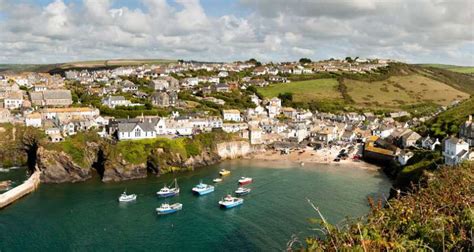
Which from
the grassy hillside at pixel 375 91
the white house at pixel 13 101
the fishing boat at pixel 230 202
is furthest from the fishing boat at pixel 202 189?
the grassy hillside at pixel 375 91

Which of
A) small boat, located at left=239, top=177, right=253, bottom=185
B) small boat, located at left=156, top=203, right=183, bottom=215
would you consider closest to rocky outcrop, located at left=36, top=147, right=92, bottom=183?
small boat, located at left=156, top=203, right=183, bottom=215

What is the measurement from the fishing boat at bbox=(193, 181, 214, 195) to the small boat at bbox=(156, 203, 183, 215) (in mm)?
4257

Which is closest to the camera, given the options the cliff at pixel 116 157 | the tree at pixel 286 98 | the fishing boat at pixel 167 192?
the fishing boat at pixel 167 192

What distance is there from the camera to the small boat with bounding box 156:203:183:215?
32375 mm

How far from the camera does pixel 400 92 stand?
339ft

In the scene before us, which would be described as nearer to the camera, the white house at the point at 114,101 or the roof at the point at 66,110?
the roof at the point at 66,110

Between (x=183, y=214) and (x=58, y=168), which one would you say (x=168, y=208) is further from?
(x=58, y=168)

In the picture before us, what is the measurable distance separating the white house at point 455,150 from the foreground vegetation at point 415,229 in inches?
961

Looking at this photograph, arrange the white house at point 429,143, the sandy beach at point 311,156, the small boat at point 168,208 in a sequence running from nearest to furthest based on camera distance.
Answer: the small boat at point 168,208 < the white house at point 429,143 < the sandy beach at point 311,156

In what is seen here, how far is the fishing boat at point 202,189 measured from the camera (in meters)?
37.9

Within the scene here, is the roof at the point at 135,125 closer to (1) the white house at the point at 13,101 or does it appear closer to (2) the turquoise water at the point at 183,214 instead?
(2) the turquoise water at the point at 183,214

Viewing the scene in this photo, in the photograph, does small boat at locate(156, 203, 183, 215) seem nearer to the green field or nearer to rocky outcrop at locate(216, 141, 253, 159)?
rocky outcrop at locate(216, 141, 253, 159)

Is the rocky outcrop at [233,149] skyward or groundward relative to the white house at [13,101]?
groundward

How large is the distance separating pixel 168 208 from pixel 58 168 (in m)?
17.7
